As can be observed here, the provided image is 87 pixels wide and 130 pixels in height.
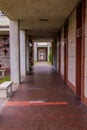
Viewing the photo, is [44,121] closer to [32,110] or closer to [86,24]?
[32,110]

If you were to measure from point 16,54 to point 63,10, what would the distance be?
3.58 m

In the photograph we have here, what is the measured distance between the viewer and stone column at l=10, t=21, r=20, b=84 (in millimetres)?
11969

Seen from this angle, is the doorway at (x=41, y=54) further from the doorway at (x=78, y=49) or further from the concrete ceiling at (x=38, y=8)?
the doorway at (x=78, y=49)

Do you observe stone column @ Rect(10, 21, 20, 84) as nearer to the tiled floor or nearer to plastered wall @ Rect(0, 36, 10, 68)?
the tiled floor

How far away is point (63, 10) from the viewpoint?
962 centimetres

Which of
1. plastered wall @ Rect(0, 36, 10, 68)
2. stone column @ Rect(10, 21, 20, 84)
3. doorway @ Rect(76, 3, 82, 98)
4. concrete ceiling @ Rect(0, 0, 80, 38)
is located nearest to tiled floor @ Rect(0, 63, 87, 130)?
doorway @ Rect(76, 3, 82, 98)

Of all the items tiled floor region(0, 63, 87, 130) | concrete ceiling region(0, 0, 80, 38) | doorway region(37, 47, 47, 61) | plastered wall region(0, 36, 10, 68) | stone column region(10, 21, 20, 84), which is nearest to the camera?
tiled floor region(0, 63, 87, 130)

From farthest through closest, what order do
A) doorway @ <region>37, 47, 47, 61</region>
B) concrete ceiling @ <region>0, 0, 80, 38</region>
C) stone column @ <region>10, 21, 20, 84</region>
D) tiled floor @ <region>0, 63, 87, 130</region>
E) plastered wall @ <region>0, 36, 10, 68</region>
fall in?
doorway @ <region>37, 47, 47, 61</region> → plastered wall @ <region>0, 36, 10, 68</region> → stone column @ <region>10, 21, 20, 84</region> → concrete ceiling @ <region>0, 0, 80, 38</region> → tiled floor @ <region>0, 63, 87, 130</region>

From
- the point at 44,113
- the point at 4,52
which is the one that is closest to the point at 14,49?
the point at 44,113

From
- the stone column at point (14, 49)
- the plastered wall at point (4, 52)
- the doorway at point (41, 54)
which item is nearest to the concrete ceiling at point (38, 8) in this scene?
the stone column at point (14, 49)

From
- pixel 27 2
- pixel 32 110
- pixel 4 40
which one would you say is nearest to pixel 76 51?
pixel 27 2

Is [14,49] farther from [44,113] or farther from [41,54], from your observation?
[41,54]

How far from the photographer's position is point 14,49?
12.1m

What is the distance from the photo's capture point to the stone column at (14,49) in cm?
1197
